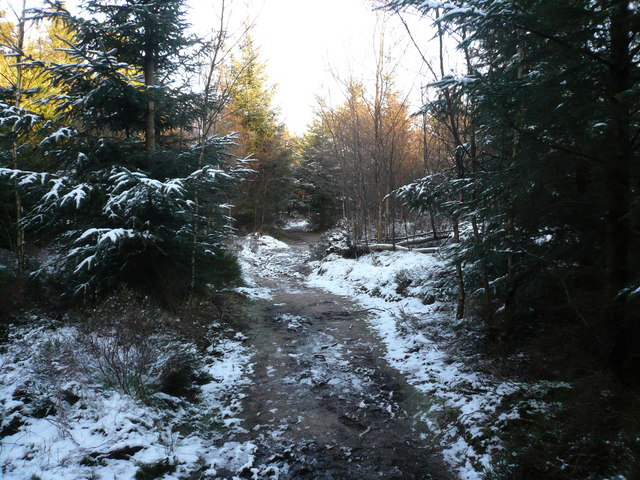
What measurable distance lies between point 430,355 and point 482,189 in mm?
3190

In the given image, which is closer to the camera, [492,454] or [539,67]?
[492,454]

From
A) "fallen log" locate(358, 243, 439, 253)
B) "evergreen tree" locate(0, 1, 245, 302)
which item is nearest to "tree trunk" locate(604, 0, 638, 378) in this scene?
"evergreen tree" locate(0, 1, 245, 302)

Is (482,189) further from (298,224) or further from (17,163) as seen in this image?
(298,224)

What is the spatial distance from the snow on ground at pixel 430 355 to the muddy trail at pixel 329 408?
26 centimetres

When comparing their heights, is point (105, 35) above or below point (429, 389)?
above

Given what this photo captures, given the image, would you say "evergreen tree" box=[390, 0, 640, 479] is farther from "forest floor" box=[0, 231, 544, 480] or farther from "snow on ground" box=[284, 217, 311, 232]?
"snow on ground" box=[284, 217, 311, 232]

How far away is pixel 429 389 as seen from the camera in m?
5.17

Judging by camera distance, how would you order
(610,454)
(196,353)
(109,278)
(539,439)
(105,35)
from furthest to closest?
(105,35) → (109,278) → (196,353) → (539,439) → (610,454)

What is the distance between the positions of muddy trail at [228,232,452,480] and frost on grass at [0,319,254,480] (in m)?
0.42

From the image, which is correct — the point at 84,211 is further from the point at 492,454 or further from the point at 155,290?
the point at 492,454

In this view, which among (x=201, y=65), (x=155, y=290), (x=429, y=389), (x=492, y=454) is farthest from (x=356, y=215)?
(x=492, y=454)

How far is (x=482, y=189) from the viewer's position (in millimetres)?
5406

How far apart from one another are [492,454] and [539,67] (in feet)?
16.2

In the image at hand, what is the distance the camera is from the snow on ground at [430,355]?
151 inches
